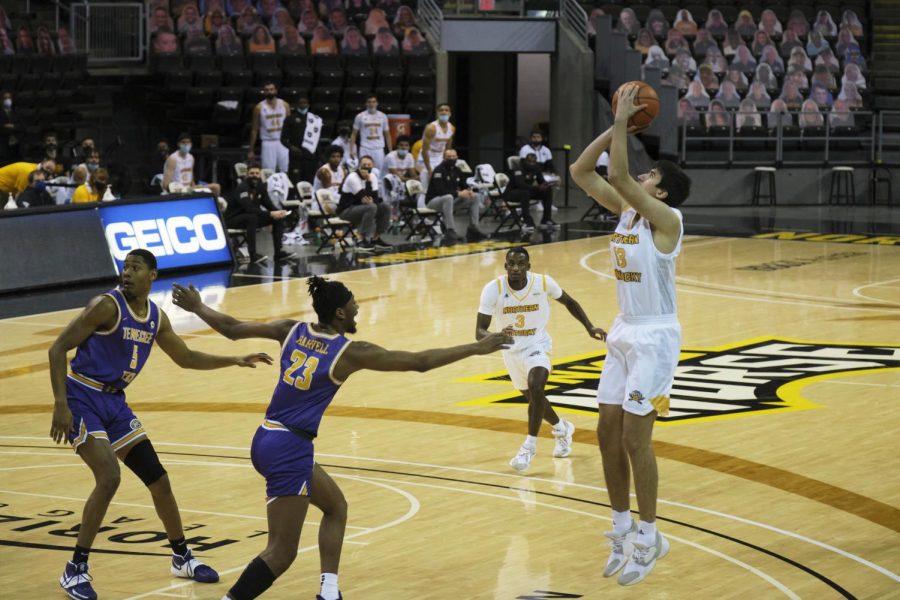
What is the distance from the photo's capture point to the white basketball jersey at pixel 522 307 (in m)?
9.66

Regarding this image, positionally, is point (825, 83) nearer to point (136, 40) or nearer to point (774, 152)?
point (774, 152)

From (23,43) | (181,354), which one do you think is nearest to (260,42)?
(23,43)

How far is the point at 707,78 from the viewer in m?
30.0

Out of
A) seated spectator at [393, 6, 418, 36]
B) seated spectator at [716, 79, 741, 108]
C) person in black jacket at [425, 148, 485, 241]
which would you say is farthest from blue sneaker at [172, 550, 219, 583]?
seated spectator at [716, 79, 741, 108]

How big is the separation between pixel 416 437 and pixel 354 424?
65 centimetres

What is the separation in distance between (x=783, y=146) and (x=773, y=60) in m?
2.20

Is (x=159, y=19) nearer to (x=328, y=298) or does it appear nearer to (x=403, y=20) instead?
(x=403, y=20)

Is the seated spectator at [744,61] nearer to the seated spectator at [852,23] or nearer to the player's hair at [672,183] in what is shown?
the seated spectator at [852,23]

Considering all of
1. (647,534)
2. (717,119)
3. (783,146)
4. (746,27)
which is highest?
(746,27)

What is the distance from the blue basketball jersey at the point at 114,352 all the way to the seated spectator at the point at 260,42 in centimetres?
1980

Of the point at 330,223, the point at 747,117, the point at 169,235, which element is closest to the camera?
the point at 169,235

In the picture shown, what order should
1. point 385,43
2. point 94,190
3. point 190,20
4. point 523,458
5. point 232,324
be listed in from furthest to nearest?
point 385,43 → point 190,20 → point 94,190 → point 523,458 → point 232,324

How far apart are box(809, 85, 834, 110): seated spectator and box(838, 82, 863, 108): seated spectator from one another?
24 centimetres

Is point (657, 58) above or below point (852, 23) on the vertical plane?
below
